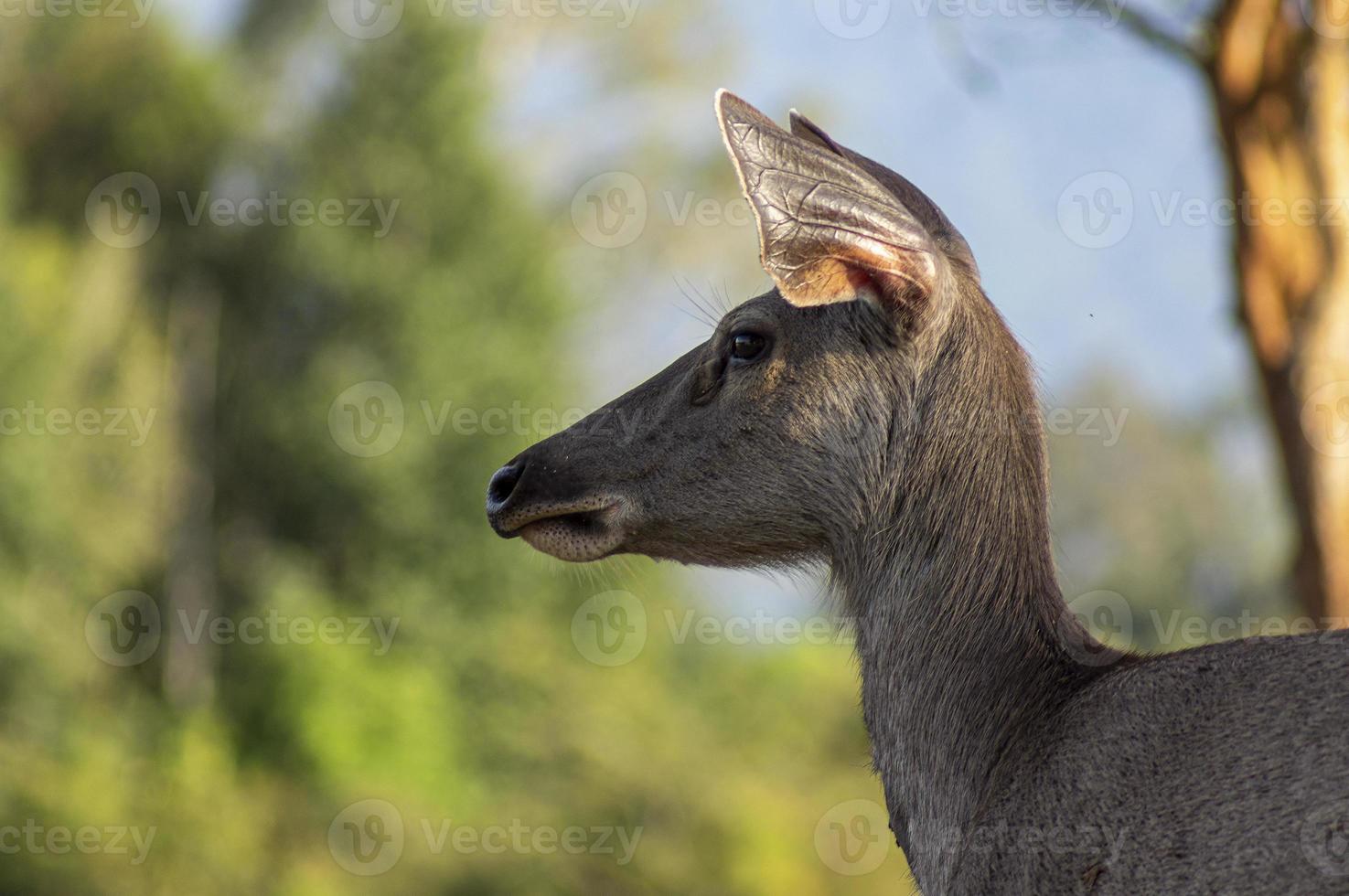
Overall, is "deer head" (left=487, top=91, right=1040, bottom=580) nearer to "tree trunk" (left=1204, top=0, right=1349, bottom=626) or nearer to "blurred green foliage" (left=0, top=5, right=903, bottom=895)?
"tree trunk" (left=1204, top=0, right=1349, bottom=626)

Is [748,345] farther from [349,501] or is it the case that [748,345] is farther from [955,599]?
[349,501]

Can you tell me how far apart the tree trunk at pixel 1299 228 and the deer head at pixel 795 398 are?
5.72 metres

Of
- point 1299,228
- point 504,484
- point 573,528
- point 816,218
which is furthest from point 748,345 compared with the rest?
point 1299,228

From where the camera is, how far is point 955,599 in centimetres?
486

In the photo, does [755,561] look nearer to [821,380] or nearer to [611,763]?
[821,380]

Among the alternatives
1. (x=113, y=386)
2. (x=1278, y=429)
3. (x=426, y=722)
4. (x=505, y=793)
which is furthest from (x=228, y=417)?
(x=1278, y=429)

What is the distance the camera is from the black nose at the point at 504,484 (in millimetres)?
5570

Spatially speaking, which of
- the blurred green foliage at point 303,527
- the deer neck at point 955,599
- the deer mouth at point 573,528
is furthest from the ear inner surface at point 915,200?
the blurred green foliage at point 303,527

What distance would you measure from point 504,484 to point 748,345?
3.22ft

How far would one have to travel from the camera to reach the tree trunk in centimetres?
1025

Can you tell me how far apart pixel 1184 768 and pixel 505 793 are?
106 feet

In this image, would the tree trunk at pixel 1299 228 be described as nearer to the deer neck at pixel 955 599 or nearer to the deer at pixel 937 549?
the deer at pixel 937 549

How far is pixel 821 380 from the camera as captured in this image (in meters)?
5.11

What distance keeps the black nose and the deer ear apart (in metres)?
1.28
